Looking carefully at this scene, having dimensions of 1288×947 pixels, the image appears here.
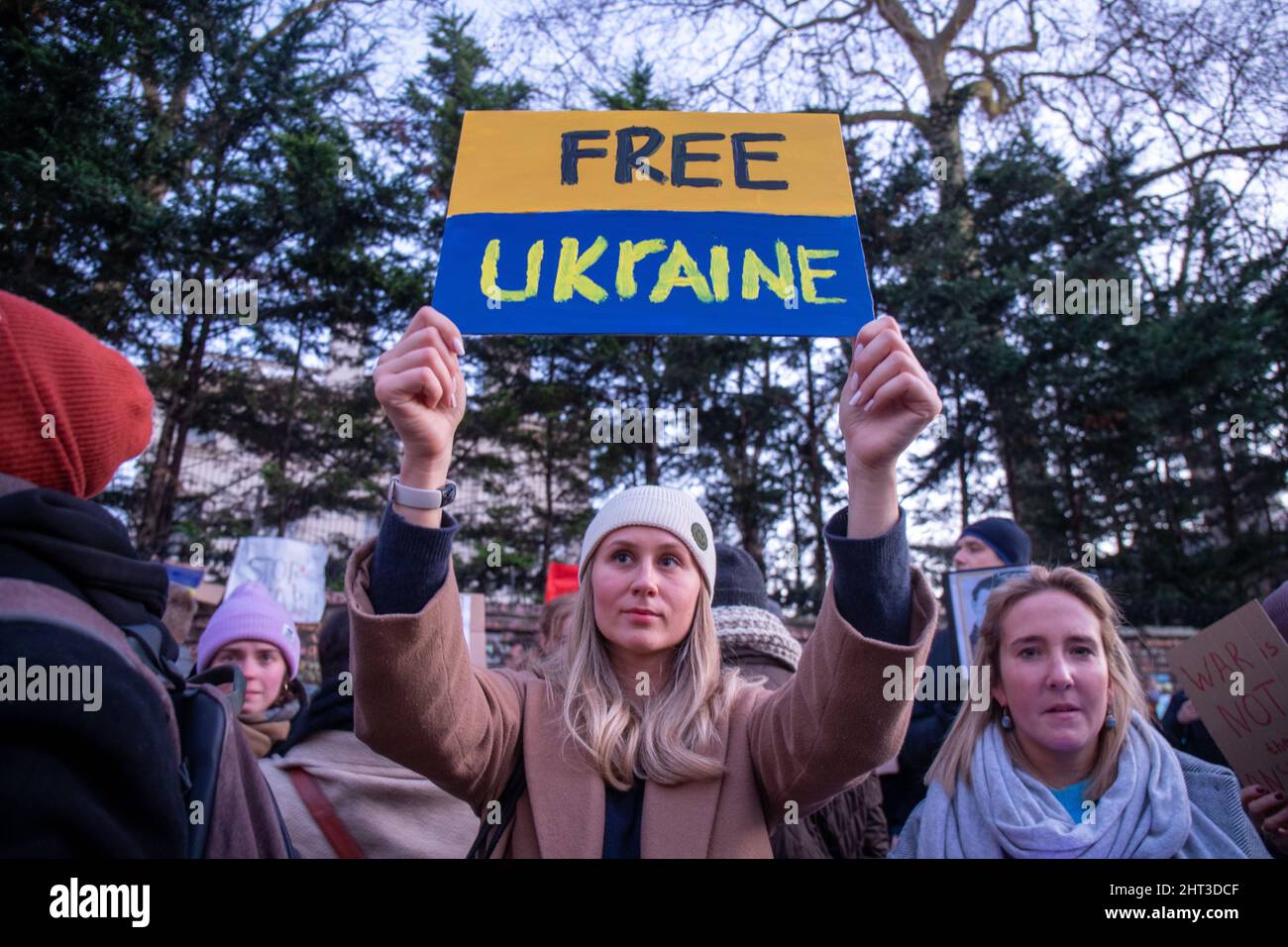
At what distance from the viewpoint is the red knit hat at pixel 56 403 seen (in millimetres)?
1305

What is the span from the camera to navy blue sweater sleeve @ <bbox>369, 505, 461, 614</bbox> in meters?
1.48

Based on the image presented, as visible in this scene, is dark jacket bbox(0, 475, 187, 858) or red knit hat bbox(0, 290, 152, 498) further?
red knit hat bbox(0, 290, 152, 498)

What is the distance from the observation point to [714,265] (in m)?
1.93

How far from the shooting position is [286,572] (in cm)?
823

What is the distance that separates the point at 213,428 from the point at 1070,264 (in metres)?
11.4

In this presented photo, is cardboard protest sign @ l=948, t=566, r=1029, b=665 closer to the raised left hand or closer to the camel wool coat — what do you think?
the camel wool coat

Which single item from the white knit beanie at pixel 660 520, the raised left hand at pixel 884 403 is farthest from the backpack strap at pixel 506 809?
the raised left hand at pixel 884 403

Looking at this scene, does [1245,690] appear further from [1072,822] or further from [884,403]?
[884,403]

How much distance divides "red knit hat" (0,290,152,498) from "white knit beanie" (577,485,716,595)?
93cm

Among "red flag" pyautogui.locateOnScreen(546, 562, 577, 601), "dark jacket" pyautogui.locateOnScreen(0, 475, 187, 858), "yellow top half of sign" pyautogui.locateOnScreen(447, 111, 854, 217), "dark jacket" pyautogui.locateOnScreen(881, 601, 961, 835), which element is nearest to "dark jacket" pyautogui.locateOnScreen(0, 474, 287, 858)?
"dark jacket" pyautogui.locateOnScreen(0, 475, 187, 858)

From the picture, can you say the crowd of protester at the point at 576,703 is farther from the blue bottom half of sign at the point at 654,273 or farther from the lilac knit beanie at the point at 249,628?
the lilac knit beanie at the point at 249,628

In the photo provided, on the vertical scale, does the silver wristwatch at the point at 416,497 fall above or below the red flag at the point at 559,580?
below
